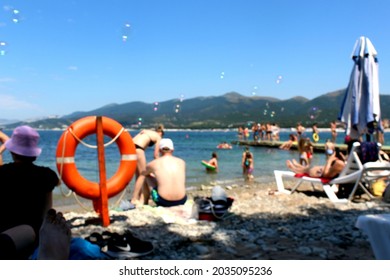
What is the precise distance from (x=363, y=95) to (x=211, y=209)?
137 inches

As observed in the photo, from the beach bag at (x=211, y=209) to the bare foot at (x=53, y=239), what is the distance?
2407mm

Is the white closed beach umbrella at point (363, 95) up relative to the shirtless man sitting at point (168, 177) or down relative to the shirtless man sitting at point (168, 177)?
up

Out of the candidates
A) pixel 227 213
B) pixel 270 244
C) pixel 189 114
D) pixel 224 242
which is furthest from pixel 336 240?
pixel 189 114

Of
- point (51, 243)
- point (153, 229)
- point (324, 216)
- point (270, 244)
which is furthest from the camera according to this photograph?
point (324, 216)

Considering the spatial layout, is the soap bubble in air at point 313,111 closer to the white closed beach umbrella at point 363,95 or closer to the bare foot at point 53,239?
the white closed beach umbrella at point 363,95

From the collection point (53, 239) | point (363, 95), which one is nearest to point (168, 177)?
point (53, 239)

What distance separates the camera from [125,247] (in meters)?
2.91

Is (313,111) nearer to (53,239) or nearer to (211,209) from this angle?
(211,209)

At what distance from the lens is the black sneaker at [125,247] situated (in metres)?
2.84

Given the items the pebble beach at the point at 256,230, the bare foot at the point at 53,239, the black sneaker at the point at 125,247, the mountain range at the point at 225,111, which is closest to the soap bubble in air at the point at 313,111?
the pebble beach at the point at 256,230

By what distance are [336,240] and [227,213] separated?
1506 millimetres
